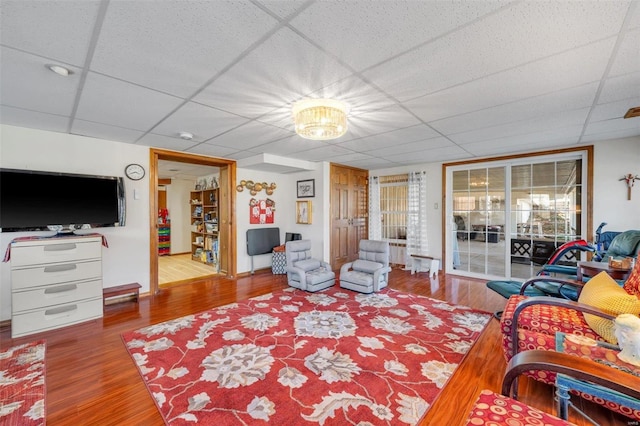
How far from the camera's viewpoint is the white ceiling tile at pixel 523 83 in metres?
1.73

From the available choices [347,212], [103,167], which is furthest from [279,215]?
[103,167]

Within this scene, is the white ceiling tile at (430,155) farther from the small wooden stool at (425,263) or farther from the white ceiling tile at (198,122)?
the white ceiling tile at (198,122)

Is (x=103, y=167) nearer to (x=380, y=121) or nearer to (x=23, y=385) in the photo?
(x=23, y=385)

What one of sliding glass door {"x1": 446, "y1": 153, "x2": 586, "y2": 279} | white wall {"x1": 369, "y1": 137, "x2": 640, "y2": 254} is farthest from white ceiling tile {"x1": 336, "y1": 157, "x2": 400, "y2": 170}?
white wall {"x1": 369, "y1": 137, "x2": 640, "y2": 254}

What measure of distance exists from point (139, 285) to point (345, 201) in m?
4.16

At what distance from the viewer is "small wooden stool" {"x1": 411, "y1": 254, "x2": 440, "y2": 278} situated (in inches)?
209

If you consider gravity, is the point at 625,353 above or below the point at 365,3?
below

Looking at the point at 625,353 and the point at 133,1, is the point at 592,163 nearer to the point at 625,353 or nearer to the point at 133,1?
the point at 625,353

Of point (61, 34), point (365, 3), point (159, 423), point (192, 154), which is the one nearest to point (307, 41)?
point (365, 3)

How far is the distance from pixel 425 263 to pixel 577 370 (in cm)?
474

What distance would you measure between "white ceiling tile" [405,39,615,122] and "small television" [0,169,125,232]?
4.16 meters

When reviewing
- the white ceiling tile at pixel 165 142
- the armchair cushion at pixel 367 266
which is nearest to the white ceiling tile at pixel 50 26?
the white ceiling tile at pixel 165 142

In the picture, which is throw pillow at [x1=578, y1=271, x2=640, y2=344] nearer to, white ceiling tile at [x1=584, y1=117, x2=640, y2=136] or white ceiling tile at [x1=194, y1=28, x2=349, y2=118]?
white ceiling tile at [x1=584, y1=117, x2=640, y2=136]

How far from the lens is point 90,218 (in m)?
3.51
